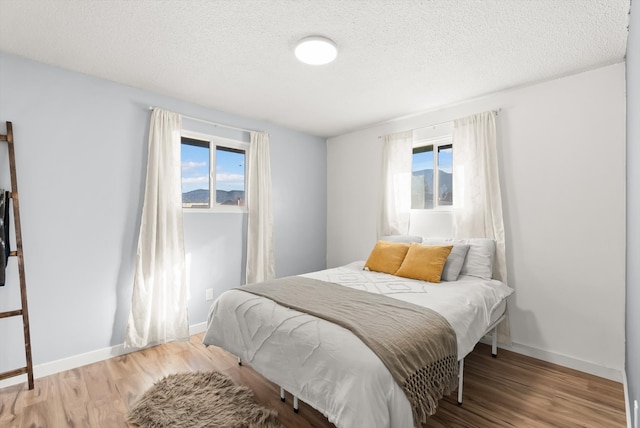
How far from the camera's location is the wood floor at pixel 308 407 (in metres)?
1.92

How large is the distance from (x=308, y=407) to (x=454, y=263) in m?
1.72

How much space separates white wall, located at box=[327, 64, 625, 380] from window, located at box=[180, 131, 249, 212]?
107 inches

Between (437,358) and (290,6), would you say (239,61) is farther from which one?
(437,358)

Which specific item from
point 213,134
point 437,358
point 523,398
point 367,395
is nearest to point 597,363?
point 523,398

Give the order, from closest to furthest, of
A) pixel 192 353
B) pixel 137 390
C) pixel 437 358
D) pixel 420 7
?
pixel 437 358 → pixel 420 7 → pixel 137 390 → pixel 192 353

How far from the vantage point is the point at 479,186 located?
10.1ft

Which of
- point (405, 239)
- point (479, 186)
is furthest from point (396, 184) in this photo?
point (479, 186)

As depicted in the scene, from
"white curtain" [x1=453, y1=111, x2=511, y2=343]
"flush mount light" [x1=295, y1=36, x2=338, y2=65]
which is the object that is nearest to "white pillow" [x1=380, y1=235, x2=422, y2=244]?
"white curtain" [x1=453, y1=111, x2=511, y2=343]

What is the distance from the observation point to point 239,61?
2.44 meters

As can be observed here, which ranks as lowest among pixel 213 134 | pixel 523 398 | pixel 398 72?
pixel 523 398

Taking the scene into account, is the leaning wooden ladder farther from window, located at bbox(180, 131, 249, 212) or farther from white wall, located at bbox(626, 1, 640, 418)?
white wall, located at bbox(626, 1, 640, 418)

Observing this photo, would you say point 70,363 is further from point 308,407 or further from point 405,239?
point 405,239

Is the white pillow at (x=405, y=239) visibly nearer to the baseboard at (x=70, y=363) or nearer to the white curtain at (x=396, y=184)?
the white curtain at (x=396, y=184)

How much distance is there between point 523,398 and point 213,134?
12.2 ft
